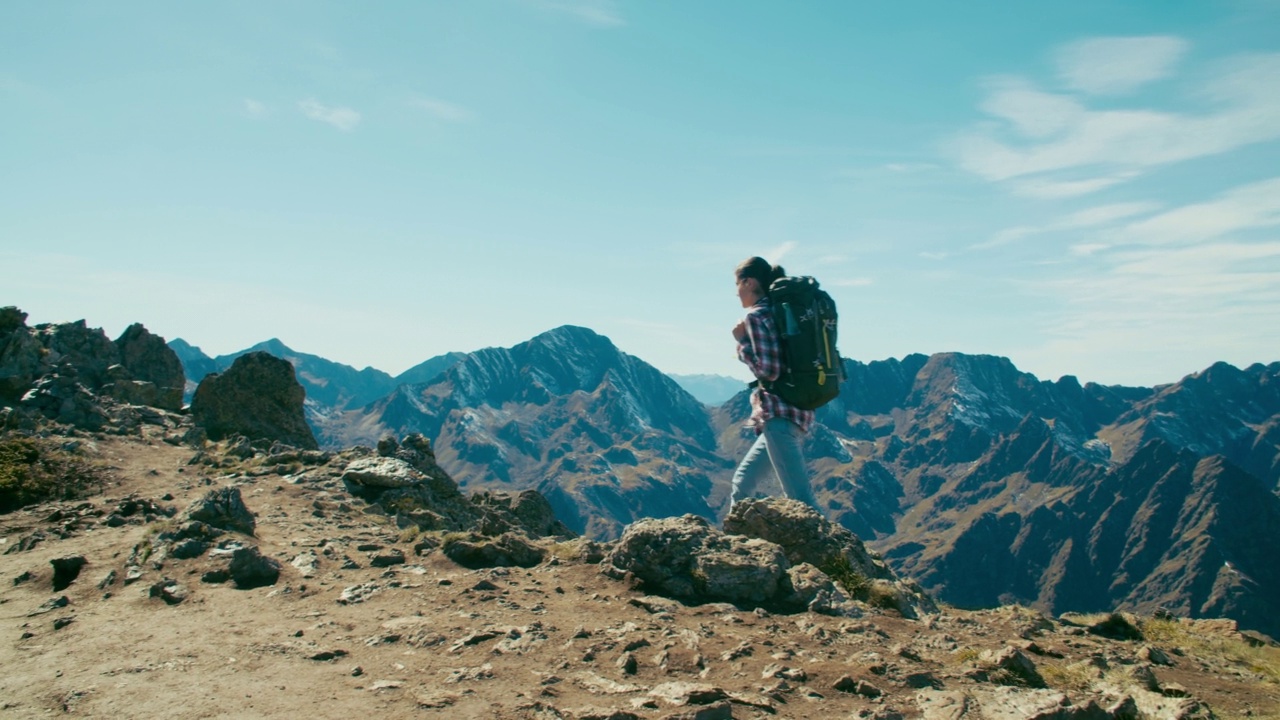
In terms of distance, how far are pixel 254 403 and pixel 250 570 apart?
28.1m

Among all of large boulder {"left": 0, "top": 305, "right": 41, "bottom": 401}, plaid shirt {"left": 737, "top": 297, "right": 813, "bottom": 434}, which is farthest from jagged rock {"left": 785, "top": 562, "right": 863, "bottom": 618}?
large boulder {"left": 0, "top": 305, "right": 41, "bottom": 401}

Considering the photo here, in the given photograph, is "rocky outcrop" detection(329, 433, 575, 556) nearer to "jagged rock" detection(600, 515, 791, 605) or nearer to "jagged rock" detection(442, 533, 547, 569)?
"jagged rock" detection(442, 533, 547, 569)

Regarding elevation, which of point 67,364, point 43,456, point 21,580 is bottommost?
point 21,580

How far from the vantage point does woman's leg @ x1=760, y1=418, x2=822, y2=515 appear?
14.0 m

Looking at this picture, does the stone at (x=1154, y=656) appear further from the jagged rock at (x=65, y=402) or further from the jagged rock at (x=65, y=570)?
the jagged rock at (x=65, y=402)

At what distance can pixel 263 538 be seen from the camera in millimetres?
16891

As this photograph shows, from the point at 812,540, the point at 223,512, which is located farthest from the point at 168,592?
the point at 812,540

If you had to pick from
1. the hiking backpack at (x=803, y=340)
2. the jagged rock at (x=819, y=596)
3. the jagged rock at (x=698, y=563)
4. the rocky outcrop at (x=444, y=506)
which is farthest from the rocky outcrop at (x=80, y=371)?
the jagged rock at (x=819, y=596)

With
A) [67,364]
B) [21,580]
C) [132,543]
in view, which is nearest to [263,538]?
[132,543]

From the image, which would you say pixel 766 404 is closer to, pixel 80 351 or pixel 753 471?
pixel 753 471

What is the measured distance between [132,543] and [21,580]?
211 centimetres

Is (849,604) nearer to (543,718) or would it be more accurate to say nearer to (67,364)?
(543,718)

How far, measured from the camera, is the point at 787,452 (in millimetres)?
14094

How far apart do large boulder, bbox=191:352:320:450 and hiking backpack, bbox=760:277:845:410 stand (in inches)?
1220
